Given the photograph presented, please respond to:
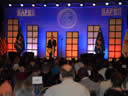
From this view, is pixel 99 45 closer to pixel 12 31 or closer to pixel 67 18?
pixel 67 18

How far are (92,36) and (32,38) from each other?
3878 mm

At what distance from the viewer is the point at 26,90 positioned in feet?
10.8

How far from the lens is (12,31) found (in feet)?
47.9

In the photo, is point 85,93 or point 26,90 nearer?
point 85,93

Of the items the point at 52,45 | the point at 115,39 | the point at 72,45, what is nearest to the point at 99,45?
the point at 115,39

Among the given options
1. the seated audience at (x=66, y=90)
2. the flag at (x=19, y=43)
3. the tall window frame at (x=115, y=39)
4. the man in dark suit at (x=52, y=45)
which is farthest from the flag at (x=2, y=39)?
the seated audience at (x=66, y=90)

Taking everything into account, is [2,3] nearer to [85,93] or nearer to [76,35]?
[76,35]

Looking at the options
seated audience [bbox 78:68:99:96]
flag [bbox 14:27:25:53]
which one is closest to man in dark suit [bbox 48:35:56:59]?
flag [bbox 14:27:25:53]

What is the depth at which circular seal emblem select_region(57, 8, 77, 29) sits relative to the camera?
14414mm

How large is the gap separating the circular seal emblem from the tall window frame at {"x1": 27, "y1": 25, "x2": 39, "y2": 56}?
161cm

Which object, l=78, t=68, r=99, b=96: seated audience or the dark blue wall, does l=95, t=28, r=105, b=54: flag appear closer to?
the dark blue wall

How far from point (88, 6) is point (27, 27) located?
4.16 meters

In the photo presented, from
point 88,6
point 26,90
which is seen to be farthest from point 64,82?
point 88,6

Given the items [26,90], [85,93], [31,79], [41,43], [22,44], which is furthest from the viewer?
[41,43]
